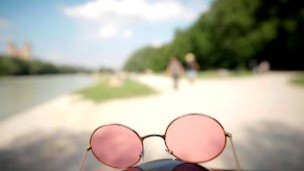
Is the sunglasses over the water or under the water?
over

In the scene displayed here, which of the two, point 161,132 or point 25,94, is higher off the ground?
point 161,132

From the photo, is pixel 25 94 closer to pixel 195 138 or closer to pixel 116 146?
pixel 116 146

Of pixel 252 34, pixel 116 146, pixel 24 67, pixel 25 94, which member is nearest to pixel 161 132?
pixel 116 146

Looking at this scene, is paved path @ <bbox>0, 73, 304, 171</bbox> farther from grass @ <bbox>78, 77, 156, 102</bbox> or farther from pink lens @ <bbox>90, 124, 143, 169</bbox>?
grass @ <bbox>78, 77, 156, 102</bbox>

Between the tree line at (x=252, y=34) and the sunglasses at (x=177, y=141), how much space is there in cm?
3784

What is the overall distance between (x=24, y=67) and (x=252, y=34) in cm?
6485

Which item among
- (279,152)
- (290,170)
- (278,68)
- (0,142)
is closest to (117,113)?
(0,142)

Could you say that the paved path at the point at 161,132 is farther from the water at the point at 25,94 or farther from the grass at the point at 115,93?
the grass at the point at 115,93

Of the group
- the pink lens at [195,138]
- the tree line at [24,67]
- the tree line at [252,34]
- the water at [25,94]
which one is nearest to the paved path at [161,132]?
the pink lens at [195,138]

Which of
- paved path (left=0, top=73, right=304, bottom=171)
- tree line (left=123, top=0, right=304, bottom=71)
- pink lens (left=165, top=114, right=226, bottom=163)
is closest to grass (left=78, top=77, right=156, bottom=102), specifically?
paved path (left=0, top=73, right=304, bottom=171)

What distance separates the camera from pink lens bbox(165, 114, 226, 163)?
1.56 m

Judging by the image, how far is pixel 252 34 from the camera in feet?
138

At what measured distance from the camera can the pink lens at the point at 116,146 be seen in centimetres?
162

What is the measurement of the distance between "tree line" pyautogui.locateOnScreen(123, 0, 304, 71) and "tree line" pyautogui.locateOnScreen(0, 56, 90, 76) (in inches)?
1732
